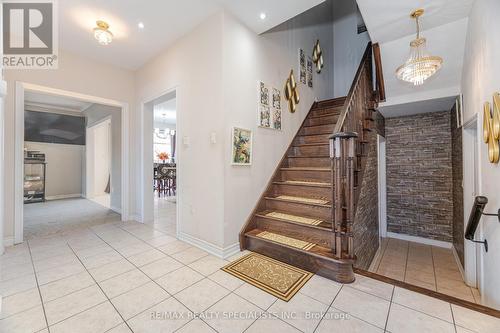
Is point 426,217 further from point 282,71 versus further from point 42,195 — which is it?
point 42,195

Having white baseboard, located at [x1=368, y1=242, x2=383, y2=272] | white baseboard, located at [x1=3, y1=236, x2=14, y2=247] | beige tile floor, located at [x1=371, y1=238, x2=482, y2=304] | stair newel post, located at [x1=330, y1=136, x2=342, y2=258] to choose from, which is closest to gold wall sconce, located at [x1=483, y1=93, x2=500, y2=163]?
stair newel post, located at [x1=330, y1=136, x2=342, y2=258]

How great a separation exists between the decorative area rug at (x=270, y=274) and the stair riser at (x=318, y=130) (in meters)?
2.56

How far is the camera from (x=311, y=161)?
3.58 metres

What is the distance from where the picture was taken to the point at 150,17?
277cm

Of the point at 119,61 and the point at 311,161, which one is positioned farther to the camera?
the point at 119,61

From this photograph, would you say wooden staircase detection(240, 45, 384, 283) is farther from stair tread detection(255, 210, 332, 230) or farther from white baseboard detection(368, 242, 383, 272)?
white baseboard detection(368, 242, 383, 272)

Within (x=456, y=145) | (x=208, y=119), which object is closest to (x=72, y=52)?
(x=208, y=119)

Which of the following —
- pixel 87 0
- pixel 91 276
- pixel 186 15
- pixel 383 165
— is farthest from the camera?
pixel 383 165

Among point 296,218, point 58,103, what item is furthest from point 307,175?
point 58,103

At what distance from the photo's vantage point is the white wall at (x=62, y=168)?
6.70 metres

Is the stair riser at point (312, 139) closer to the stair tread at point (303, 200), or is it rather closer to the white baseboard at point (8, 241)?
the stair tread at point (303, 200)

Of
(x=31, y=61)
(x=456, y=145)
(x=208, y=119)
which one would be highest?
(x=31, y=61)

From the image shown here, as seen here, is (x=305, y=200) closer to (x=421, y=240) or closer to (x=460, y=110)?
(x=460, y=110)

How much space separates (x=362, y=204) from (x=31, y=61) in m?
5.33
